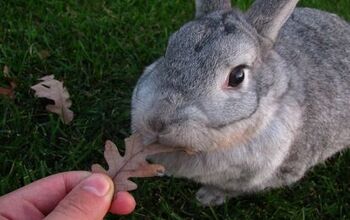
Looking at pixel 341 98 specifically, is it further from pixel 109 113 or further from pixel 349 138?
pixel 109 113

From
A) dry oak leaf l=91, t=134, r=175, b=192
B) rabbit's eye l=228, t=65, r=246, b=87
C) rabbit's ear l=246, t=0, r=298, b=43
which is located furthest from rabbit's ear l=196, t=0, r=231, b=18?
dry oak leaf l=91, t=134, r=175, b=192

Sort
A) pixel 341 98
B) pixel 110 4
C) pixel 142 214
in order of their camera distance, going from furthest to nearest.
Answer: pixel 110 4 → pixel 341 98 → pixel 142 214

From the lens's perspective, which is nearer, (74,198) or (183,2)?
(74,198)

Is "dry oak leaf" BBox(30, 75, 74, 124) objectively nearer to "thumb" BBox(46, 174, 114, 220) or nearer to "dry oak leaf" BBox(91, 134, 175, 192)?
"dry oak leaf" BBox(91, 134, 175, 192)

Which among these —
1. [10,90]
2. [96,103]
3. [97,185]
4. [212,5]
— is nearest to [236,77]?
[212,5]

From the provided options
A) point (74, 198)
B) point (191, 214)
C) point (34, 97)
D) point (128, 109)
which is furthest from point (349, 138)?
point (74, 198)

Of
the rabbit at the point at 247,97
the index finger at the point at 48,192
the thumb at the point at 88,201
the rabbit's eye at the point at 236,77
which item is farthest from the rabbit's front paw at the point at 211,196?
the thumb at the point at 88,201

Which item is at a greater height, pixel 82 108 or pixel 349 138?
pixel 82 108
